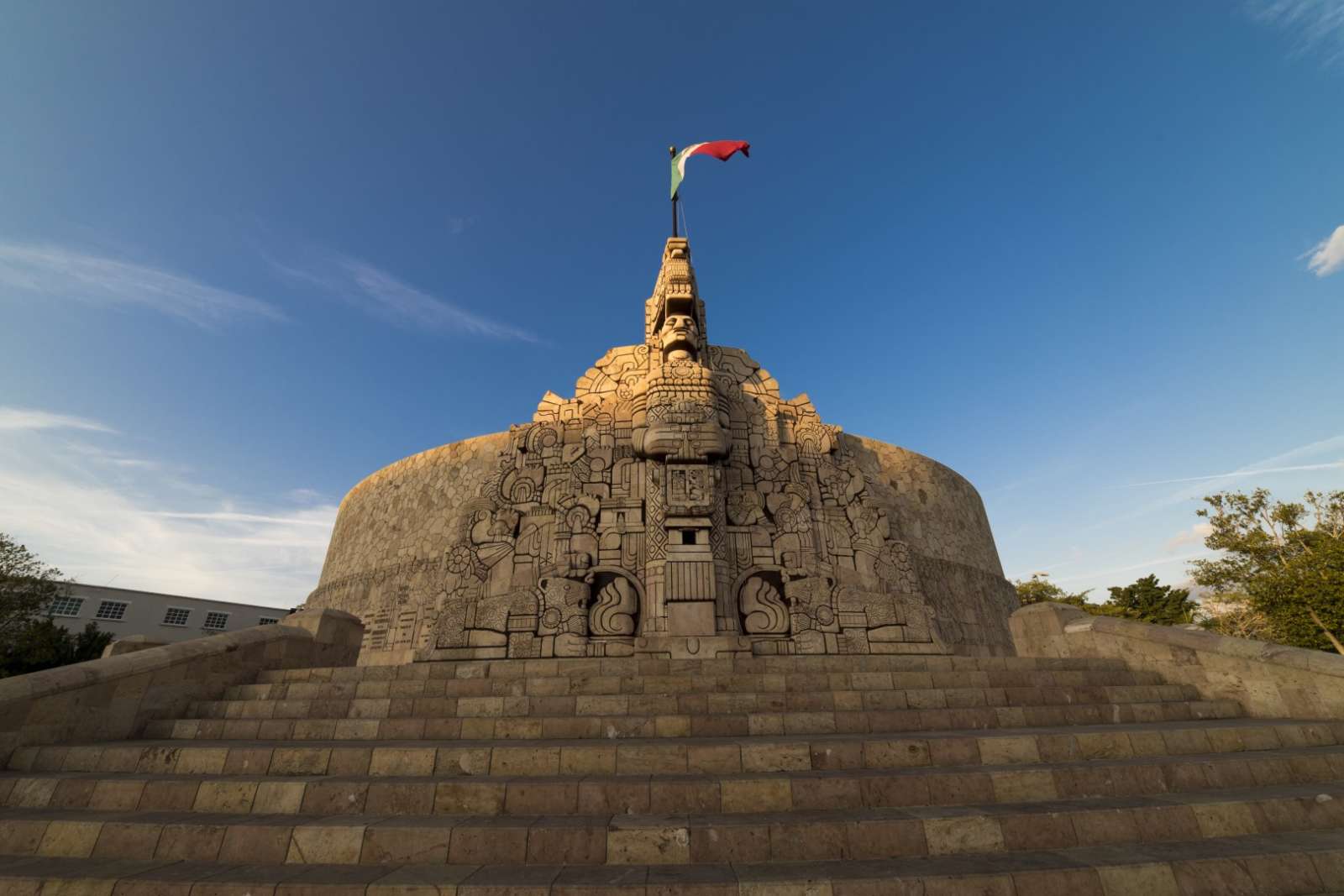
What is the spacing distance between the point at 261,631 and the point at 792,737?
7690mm

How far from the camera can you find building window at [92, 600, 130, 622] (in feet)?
102

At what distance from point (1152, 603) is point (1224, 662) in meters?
27.7

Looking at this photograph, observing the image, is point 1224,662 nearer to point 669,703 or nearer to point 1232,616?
point 669,703

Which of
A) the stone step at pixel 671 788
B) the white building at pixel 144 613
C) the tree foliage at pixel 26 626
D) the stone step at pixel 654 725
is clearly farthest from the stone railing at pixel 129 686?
the white building at pixel 144 613

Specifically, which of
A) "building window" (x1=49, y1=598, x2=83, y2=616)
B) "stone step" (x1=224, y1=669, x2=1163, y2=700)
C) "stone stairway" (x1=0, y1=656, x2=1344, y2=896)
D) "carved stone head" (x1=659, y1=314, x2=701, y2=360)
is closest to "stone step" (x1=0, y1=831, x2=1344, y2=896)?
"stone stairway" (x1=0, y1=656, x2=1344, y2=896)

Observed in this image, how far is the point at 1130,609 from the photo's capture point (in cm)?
2744

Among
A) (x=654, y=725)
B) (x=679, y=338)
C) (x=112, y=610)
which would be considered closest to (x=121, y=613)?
(x=112, y=610)

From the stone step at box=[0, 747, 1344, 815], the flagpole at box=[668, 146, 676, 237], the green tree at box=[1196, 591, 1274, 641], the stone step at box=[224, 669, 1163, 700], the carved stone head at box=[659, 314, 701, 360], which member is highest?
the flagpole at box=[668, 146, 676, 237]

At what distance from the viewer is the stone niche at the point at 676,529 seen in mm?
9055

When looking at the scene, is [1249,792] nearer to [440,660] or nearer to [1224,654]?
[1224,654]

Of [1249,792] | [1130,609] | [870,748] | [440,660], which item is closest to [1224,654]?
[1249,792]

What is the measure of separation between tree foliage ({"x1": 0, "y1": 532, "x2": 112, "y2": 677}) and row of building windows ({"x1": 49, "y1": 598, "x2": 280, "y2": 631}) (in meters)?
8.22

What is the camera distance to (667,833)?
11.1 ft

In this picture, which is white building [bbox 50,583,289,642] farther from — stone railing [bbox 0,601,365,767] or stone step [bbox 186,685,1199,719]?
stone step [bbox 186,685,1199,719]
